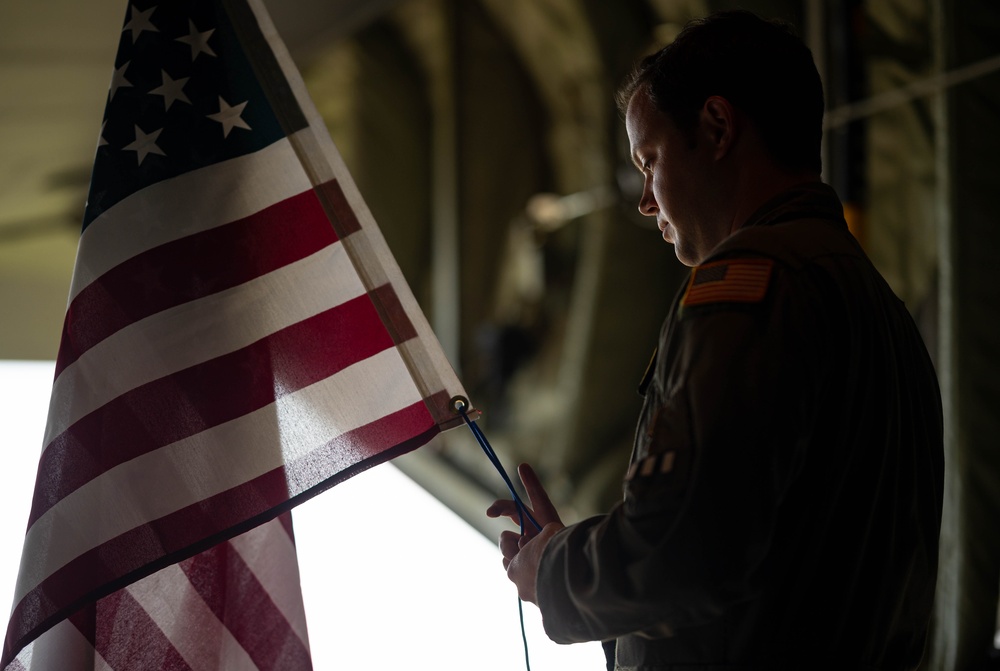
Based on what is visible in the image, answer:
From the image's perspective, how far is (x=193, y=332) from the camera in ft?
4.51

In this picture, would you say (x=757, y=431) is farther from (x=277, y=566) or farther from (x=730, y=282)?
(x=277, y=566)

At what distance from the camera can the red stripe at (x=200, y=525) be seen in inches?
49.4

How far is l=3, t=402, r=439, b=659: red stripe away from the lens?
1.26 metres

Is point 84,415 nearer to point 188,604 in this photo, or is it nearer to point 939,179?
point 188,604

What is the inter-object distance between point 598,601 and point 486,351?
478cm

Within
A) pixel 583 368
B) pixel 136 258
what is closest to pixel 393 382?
pixel 136 258

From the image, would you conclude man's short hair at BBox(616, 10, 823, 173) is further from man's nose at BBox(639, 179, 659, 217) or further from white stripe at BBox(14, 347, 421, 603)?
white stripe at BBox(14, 347, 421, 603)

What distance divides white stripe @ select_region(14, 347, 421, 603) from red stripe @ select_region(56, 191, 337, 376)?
0.19 meters

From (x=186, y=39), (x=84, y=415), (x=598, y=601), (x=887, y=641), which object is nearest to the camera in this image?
(x=598, y=601)

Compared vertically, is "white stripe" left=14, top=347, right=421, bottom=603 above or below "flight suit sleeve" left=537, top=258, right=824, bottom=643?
above

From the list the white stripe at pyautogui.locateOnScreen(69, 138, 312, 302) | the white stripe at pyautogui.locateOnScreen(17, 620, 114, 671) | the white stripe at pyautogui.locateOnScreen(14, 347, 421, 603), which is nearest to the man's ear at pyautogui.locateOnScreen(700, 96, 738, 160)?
the white stripe at pyautogui.locateOnScreen(14, 347, 421, 603)

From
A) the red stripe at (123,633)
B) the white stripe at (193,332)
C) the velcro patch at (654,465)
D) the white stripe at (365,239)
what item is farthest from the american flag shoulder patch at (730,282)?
the red stripe at (123,633)

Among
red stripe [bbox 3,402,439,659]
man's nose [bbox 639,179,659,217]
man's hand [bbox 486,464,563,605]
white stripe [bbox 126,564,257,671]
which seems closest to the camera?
man's hand [bbox 486,464,563,605]

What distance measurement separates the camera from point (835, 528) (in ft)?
2.90
